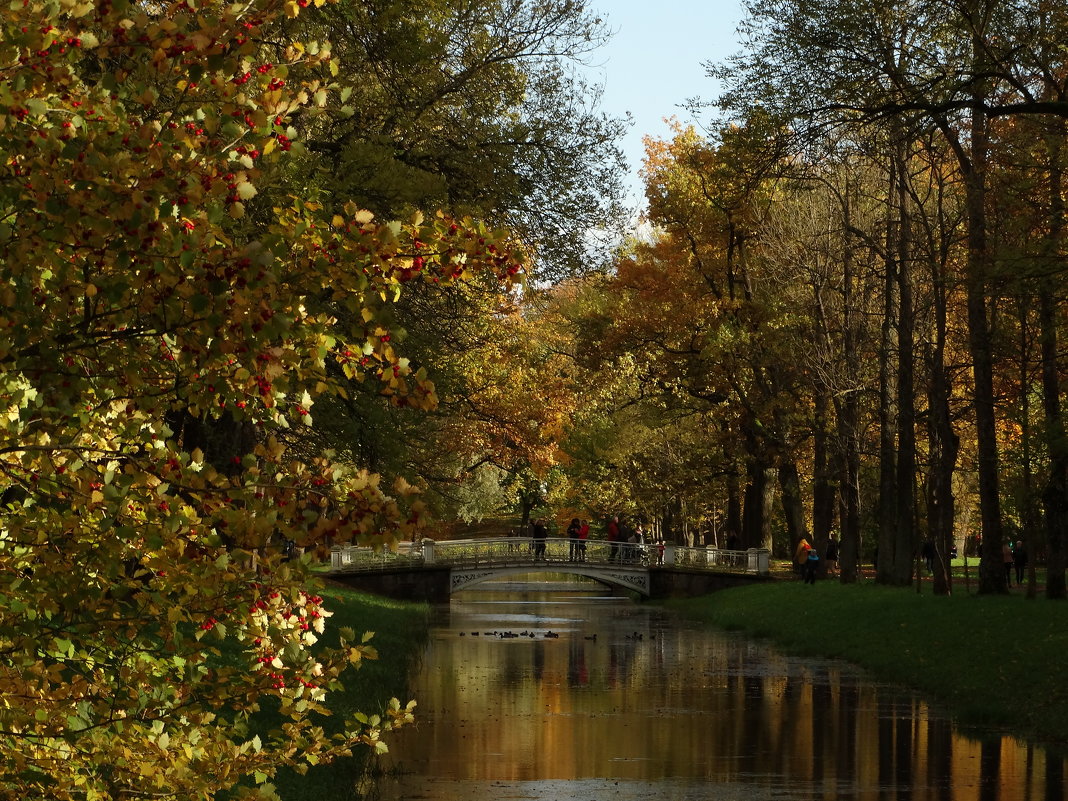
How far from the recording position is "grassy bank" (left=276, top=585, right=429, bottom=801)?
12.0m

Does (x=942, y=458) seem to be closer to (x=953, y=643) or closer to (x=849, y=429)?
(x=953, y=643)

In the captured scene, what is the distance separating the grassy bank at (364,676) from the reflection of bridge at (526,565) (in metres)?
5.06

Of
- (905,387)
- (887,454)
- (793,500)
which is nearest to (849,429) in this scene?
(887,454)

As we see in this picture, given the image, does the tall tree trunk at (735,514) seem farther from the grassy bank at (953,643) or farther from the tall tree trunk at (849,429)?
the grassy bank at (953,643)

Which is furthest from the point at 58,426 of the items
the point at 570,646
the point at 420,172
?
the point at 570,646

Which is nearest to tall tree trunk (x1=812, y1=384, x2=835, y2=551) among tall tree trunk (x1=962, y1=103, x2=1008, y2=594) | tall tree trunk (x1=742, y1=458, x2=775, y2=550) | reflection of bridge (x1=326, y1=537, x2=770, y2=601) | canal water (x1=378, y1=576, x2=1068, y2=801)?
tall tree trunk (x1=742, y1=458, x2=775, y2=550)

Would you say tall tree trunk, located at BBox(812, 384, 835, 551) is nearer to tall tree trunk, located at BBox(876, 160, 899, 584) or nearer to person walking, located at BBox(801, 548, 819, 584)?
person walking, located at BBox(801, 548, 819, 584)

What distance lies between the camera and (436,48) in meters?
18.5

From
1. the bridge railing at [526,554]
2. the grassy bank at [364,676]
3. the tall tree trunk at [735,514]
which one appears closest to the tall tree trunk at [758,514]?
the tall tree trunk at [735,514]

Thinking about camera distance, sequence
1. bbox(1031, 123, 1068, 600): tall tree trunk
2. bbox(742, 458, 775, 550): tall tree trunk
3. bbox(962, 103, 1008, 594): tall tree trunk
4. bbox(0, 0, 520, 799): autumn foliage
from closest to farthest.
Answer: bbox(0, 0, 520, 799): autumn foliage → bbox(1031, 123, 1068, 600): tall tree trunk → bbox(962, 103, 1008, 594): tall tree trunk → bbox(742, 458, 775, 550): tall tree trunk

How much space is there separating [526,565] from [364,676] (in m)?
30.3

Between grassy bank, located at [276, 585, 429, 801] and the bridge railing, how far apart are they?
5425 mm

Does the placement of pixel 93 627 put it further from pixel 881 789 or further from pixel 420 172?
pixel 420 172

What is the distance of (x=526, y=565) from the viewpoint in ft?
163
